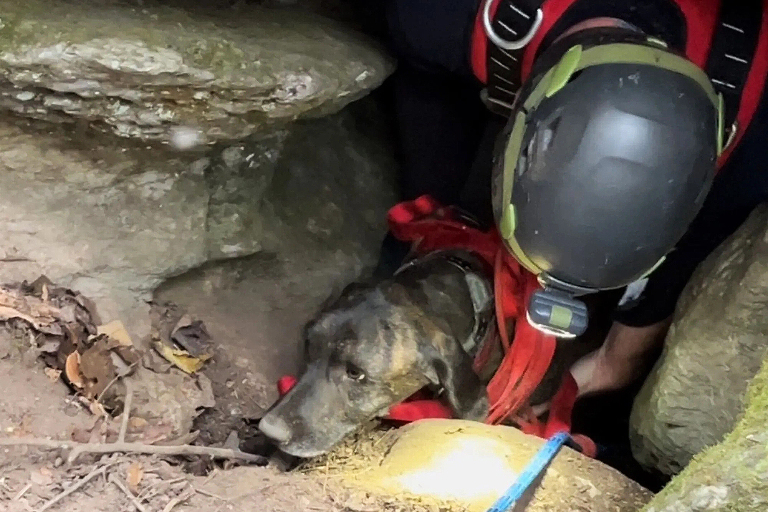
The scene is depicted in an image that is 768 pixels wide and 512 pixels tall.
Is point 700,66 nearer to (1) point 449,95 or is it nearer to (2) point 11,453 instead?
(1) point 449,95

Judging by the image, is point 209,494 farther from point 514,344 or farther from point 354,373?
point 514,344

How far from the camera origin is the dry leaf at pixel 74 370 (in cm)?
158

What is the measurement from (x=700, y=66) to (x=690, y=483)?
89 centimetres

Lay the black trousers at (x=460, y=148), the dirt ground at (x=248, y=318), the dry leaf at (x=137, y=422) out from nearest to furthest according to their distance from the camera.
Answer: the dry leaf at (x=137, y=422) < the black trousers at (x=460, y=148) < the dirt ground at (x=248, y=318)

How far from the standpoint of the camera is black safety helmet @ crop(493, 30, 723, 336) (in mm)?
1378

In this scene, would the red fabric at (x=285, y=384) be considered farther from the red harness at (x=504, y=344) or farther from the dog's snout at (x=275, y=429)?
the dog's snout at (x=275, y=429)

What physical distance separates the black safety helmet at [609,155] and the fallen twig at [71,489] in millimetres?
864

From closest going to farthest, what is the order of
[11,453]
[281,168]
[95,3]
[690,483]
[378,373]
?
[690,483] → [11,453] → [95,3] → [378,373] → [281,168]

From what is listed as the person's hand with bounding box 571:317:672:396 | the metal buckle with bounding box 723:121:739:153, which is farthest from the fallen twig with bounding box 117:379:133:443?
the metal buckle with bounding box 723:121:739:153

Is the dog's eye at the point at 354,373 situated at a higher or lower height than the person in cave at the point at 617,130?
lower

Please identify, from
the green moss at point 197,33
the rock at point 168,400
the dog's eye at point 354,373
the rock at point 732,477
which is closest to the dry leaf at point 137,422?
the rock at point 168,400

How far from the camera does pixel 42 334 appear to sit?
1.60 metres

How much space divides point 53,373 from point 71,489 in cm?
30

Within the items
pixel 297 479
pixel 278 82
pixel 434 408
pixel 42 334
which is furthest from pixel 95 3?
pixel 434 408
